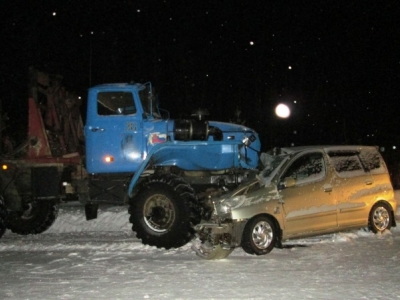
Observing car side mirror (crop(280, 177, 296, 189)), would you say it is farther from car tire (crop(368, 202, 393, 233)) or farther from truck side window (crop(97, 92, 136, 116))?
truck side window (crop(97, 92, 136, 116))

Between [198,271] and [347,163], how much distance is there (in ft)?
13.1

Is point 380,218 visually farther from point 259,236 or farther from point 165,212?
point 165,212

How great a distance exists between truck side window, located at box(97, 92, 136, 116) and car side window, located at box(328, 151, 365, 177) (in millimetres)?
4049

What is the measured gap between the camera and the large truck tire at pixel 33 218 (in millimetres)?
13172

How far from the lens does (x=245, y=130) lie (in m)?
11.3

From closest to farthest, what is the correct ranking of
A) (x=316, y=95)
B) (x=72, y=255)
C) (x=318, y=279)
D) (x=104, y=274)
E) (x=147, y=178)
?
(x=318, y=279) → (x=104, y=274) → (x=72, y=255) → (x=147, y=178) → (x=316, y=95)

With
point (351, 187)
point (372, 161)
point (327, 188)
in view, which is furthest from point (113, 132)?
point (372, 161)

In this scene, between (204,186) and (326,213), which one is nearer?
(326,213)

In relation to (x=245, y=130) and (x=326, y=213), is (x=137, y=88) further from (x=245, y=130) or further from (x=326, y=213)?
Answer: (x=326, y=213)

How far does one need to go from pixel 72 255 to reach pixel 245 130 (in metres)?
4.12

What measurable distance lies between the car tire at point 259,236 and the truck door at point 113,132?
288 cm

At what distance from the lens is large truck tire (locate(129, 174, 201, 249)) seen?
33.9ft

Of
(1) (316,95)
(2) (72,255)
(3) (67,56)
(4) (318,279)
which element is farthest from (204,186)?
(3) (67,56)

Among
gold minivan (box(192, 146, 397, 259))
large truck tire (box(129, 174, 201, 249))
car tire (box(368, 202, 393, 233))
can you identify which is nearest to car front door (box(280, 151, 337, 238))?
gold minivan (box(192, 146, 397, 259))
